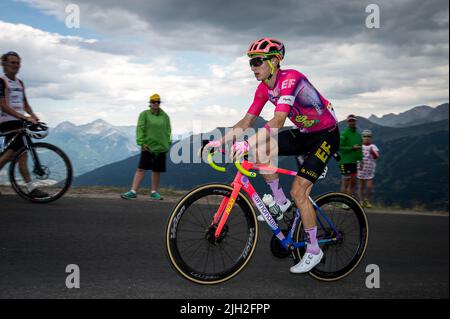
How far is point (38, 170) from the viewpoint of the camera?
7398 mm

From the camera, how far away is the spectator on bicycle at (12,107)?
23.6ft

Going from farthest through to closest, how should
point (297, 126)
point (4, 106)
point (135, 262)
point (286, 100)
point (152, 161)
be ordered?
1. point (152, 161)
2. point (4, 106)
3. point (135, 262)
4. point (297, 126)
5. point (286, 100)

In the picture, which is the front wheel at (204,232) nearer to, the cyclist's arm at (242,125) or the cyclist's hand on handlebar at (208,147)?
the cyclist's hand on handlebar at (208,147)

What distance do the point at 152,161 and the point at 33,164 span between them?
2598 mm

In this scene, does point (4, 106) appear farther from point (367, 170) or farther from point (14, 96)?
point (367, 170)

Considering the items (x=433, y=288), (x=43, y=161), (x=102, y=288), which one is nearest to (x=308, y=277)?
(x=433, y=288)

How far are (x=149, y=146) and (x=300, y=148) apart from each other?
535 cm

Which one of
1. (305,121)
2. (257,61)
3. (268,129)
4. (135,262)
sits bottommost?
(135,262)

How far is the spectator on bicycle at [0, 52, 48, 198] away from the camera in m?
7.20

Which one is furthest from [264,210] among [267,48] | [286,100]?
[267,48]

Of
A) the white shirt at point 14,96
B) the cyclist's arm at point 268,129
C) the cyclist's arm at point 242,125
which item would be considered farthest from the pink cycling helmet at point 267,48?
the white shirt at point 14,96

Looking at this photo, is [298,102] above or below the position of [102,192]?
above

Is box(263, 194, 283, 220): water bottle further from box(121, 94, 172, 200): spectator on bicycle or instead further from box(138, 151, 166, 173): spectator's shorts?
box(138, 151, 166, 173): spectator's shorts
